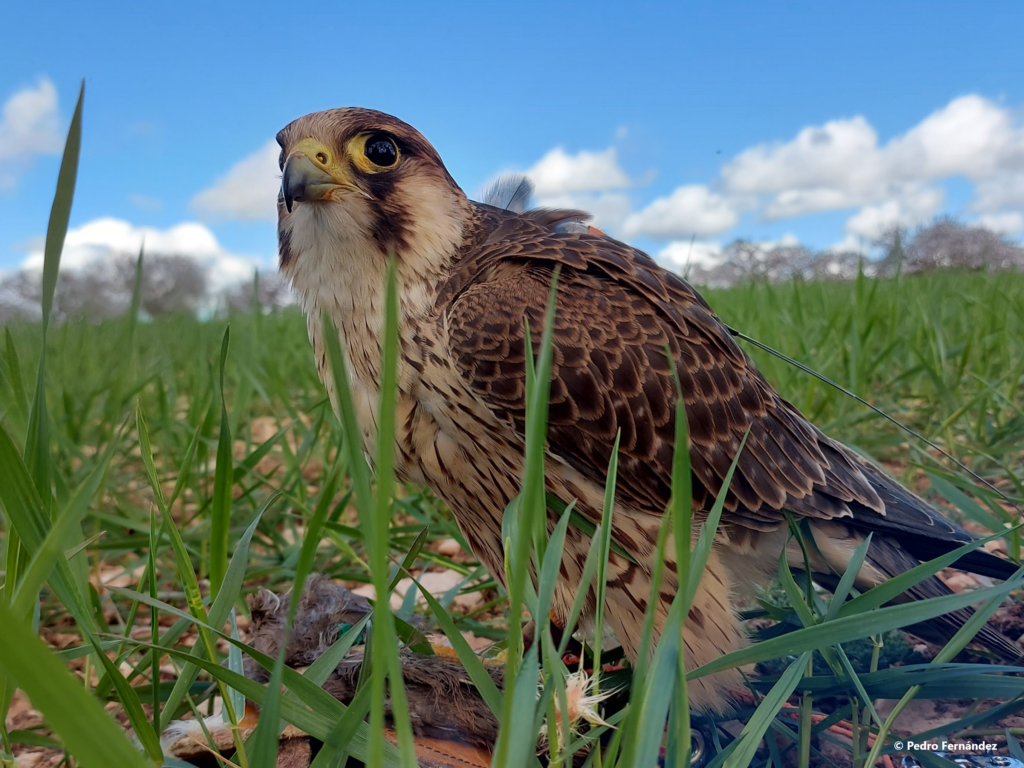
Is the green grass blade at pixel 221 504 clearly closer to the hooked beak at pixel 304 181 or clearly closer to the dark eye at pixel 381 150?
the hooked beak at pixel 304 181

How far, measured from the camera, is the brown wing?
5.78ft

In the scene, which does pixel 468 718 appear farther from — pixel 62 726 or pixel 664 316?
pixel 664 316

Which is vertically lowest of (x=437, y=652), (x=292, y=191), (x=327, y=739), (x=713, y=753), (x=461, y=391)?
(x=713, y=753)

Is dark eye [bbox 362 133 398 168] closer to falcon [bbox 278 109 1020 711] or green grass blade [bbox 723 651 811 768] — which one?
falcon [bbox 278 109 1020 711]

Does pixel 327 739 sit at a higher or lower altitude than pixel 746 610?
higher

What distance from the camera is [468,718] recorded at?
4.52ft

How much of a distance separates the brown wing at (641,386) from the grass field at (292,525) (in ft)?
0.96

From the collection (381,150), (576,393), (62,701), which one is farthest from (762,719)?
(381,150)

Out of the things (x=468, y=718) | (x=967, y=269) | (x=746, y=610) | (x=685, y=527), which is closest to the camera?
(x=685, y=527)

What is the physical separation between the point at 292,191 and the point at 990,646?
2311 millimetres

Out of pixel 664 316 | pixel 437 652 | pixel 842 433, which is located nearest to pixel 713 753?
pixel 437 652

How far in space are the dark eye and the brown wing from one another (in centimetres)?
40

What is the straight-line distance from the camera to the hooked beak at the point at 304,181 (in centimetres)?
199

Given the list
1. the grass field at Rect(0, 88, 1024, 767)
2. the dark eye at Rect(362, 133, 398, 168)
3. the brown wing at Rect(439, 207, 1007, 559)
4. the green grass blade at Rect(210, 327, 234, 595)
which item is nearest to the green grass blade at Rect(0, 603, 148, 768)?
the grass field at Rect(0, 88, 1024, 767)
